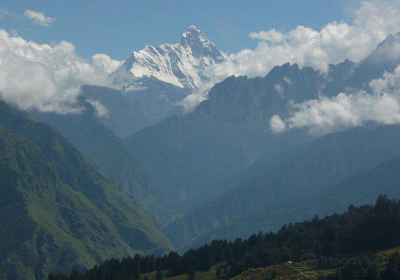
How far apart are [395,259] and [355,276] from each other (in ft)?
48.6

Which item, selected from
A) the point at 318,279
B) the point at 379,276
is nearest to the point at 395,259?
the point at 379,276

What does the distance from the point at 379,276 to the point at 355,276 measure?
7030mm

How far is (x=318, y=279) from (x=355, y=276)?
11535mm

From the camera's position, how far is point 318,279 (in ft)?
646

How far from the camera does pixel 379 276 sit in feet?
627

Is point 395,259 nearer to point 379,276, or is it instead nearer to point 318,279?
point 379,276

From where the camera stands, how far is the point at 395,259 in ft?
645

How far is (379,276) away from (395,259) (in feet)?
28.5

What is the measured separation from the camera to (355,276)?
189375mm

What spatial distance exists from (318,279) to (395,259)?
21852mm
